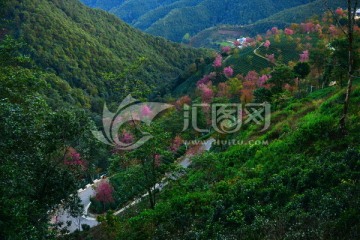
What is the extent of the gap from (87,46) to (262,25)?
2700 inches

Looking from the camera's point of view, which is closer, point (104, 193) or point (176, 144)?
point (104, 193)

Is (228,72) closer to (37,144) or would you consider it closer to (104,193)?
(104,193)

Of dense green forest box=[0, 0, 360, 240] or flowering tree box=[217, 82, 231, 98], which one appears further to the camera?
flowering tree box=[217, 82, 231, 98]

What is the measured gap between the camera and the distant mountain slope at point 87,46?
2618 inches

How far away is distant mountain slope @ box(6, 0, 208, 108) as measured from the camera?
6650 centimetres

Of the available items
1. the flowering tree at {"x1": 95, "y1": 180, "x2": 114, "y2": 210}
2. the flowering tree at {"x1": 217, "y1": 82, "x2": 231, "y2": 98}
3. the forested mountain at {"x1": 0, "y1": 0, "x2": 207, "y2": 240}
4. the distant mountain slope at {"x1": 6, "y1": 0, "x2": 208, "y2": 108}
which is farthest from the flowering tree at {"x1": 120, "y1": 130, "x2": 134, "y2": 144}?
the distant mountain slope at {"x1": 6, "y1": 0, "x2": 208, "y2": 108}

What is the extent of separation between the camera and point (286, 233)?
5504 millimetres

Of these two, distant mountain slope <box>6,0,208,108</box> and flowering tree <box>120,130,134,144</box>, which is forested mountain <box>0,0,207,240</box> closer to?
flowering tree <box>120,130,134,144</box>

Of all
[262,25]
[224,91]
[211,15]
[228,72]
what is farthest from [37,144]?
[211,15]

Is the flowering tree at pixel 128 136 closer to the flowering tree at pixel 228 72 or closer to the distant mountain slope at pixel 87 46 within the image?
the distant mountain slope at pixel 87 46

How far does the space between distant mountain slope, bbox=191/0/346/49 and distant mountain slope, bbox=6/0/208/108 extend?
32268mm

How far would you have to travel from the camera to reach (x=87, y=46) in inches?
2960

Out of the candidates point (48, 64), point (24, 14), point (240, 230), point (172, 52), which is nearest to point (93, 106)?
point (48, 64)

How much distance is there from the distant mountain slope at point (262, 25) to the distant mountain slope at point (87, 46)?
3227cm
